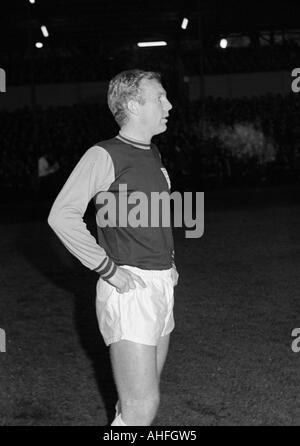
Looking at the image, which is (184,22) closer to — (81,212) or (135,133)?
(135,133)

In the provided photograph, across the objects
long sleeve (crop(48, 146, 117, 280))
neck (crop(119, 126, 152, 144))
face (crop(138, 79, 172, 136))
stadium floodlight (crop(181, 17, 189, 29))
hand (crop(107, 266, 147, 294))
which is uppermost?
stadium floodlight (crop(181, 17, 189, 29))

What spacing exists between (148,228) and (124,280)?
262 millimetres

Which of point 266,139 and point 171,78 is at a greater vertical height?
point 171,78

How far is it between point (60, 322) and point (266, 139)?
57.5 feet

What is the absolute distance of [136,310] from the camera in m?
3.25

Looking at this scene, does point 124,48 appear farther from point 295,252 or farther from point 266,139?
point 295,252

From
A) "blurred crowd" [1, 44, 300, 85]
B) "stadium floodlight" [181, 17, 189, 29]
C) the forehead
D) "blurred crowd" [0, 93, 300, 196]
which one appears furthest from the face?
"blurred crowd" [1, 44, 300, 85]

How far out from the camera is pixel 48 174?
72.1ft

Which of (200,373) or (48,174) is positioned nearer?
(200,373)

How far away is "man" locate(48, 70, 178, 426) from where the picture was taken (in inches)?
126

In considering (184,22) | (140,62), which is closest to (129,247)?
(184,22)

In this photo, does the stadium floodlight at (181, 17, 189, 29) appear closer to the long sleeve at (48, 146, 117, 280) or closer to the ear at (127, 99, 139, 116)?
the ear at (127, 99, 139, 116)
